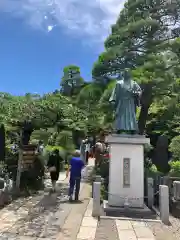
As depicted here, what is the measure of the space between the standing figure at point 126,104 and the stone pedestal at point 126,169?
427 millimetres

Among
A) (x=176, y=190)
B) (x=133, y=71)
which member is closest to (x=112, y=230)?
(x=176, y=190)

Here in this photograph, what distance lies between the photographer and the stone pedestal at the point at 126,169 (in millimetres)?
8922

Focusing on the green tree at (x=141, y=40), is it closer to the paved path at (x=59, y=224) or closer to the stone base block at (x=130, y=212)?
the stone base block at (x=130, y=212)

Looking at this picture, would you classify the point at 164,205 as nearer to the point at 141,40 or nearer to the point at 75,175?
the point at 75,175

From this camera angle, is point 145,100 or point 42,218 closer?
point 42,218

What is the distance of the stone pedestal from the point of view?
29.3 ft

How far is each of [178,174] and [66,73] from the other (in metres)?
20.5

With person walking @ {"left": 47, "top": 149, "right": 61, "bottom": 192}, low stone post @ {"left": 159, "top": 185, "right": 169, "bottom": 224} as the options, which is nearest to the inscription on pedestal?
low stone post @ {"left": 159, "top": 185, "right": 169, "bottom": 224}

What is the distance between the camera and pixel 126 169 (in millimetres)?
9031

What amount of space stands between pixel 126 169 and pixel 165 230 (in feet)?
7.58

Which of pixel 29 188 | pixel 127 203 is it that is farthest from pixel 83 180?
pixel 127 203

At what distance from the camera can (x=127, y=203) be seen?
28.5 feet

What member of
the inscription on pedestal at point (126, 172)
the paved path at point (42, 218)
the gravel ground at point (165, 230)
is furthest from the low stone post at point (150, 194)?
the paved path at point (42, 218)

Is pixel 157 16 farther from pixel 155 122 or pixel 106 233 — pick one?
pixel 106 233
